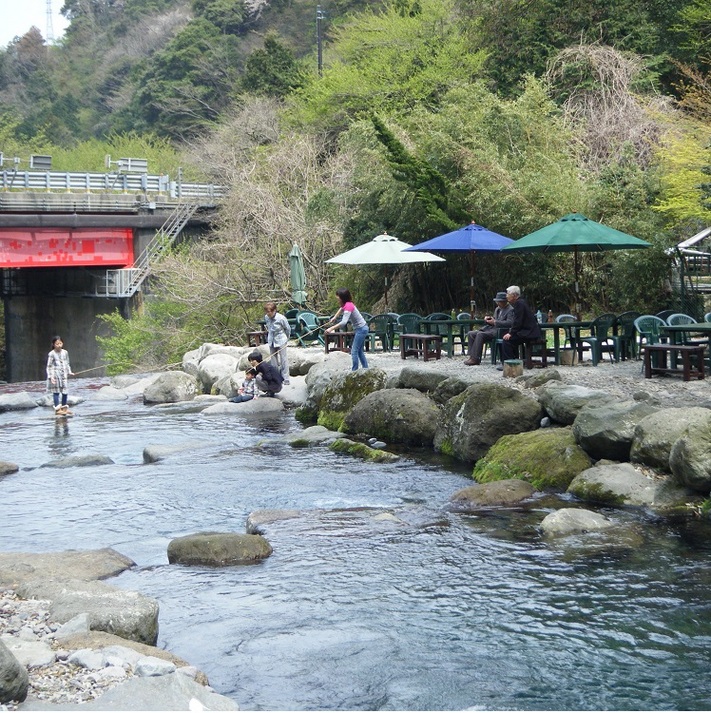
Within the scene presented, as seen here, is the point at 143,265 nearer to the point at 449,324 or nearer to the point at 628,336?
the point at 449,324

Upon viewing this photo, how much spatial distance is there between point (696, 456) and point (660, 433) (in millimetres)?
826

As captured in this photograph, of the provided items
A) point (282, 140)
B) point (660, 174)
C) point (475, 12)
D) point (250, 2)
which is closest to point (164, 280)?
point (282, 140)

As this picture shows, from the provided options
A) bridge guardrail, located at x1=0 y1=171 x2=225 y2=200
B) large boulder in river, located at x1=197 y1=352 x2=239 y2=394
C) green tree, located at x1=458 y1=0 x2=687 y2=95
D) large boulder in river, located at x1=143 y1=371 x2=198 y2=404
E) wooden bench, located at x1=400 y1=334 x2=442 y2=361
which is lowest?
large boulder in river, located at x1=143 y1=371 x2=198 y2=404

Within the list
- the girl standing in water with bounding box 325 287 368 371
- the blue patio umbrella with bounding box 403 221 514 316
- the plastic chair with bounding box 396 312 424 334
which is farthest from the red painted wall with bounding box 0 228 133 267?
the girl standing in water with bounding box 325 287 368 371

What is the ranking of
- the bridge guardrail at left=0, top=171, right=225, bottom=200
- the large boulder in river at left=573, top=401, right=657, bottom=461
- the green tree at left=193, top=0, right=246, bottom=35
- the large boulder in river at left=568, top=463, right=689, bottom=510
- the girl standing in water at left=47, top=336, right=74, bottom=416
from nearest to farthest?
the large boulder in river at left=568, top=463, right=689, bottom=510 → the large boulder in river at left=573, top=401, right=657, bottom=461 → the girl standing in water at left=47, top=336, right=74, bottom=416 → the bridge guardrail at left=0, top=171, right=225, bottom=200 → the green tree at left=193, top=0, right=246, bottom=35

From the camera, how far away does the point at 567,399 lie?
44.2 ft

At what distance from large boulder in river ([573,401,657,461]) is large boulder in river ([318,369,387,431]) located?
525 centimetres

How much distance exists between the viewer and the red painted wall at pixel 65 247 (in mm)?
39406

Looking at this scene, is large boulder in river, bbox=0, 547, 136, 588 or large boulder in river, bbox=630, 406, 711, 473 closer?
large boulder in river, bbox=0, 547, 136, 588

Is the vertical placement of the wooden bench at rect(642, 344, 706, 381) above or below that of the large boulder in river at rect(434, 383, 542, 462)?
above

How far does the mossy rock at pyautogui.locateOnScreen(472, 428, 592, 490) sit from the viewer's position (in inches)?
485

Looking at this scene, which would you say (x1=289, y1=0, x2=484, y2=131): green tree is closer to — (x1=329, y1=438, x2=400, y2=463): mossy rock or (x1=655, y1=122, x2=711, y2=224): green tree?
(x1=655, y1=122, x2=711, y2=224): green tree

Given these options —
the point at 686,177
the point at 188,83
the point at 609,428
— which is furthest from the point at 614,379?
the point at 188,83

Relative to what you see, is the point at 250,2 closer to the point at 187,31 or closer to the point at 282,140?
the point at 187,31
